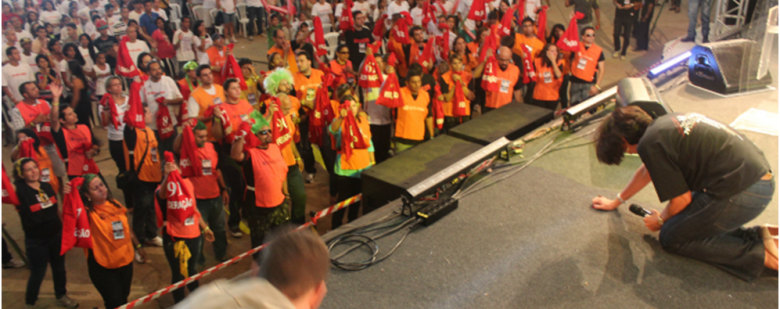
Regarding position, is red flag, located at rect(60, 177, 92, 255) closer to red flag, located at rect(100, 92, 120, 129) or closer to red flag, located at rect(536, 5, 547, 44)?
red flag, located at rect(100, 92, 120, 129)

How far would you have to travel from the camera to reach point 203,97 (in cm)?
566

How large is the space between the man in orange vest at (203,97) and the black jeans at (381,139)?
66.8 inches

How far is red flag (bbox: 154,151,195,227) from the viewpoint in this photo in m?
3.88

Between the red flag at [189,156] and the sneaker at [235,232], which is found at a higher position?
the red flag at [189,156]

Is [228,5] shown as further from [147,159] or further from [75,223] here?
[75,223]

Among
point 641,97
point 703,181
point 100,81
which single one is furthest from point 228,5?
point 703,181

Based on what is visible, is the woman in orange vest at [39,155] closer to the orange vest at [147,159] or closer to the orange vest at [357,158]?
the orange vest at [147,159]

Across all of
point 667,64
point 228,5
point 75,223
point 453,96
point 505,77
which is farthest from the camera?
point 228,5

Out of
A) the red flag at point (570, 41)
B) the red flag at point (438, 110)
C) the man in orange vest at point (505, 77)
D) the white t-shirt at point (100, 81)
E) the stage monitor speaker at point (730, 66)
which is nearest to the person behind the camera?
the red flag at point (438, 110)

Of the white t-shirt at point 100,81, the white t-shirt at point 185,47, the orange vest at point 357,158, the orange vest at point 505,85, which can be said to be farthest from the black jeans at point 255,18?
the orange vest at point 357,158

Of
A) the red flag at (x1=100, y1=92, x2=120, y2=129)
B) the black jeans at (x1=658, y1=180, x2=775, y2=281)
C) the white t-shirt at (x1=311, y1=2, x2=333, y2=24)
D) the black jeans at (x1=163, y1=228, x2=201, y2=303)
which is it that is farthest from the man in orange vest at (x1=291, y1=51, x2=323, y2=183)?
the white t-shirt at (x1=311, y1=2, x2=333, y2=24)

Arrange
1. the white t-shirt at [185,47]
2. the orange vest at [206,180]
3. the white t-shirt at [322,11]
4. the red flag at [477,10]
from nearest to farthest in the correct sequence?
the orange vest at [206,180] → the white t-shirt at [185,47] → the red flag at [477,10] → the white t-shirt at [322,11]

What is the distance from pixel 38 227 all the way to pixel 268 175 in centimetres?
182

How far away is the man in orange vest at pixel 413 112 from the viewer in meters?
5.55
